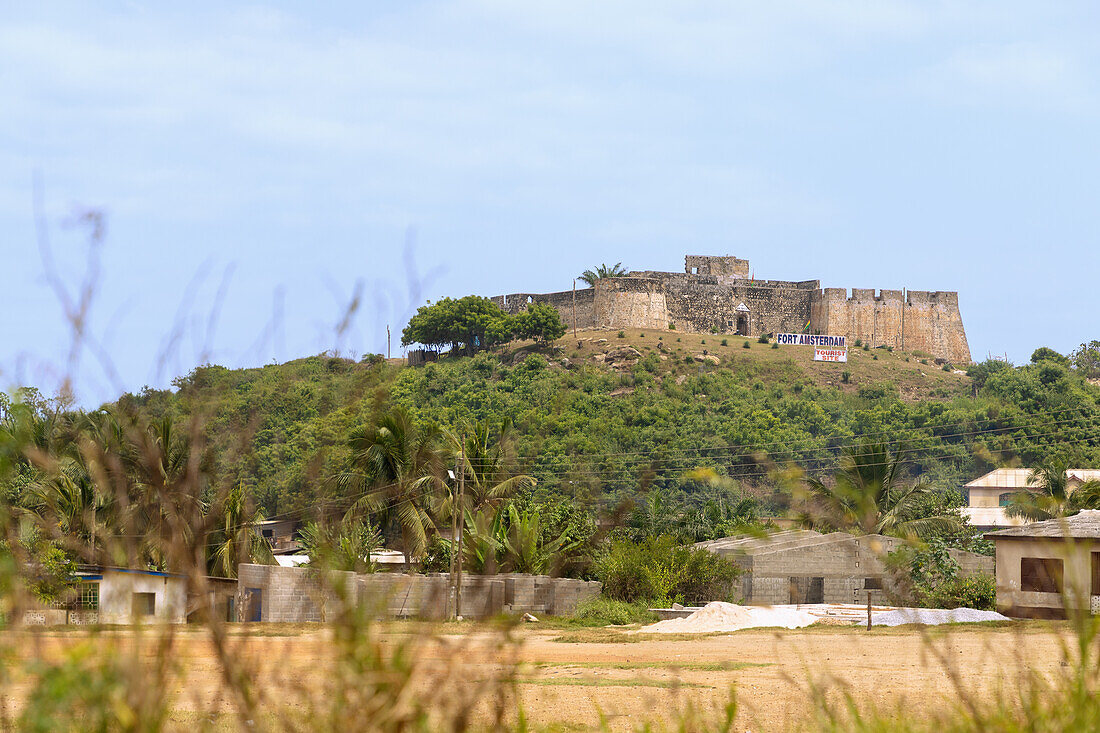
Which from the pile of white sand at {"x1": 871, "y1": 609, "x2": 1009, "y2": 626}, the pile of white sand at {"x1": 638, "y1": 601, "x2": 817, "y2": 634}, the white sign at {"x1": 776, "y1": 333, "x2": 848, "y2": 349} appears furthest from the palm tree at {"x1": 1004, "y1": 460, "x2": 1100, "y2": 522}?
the white sign at {"x1": 776, "y1": 333, "x2": 848, "y2": 349}

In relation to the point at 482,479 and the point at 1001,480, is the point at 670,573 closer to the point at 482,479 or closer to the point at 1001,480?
the point at 482,479

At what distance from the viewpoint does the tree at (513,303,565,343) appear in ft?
204

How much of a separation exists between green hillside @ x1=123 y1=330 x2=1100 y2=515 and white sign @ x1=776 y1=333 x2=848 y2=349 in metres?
1.12

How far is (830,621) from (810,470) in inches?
937

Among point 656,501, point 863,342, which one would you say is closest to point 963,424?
point 863,342

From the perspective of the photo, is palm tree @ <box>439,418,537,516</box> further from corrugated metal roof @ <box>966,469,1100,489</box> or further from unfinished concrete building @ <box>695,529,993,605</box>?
corrugated metal roof @ <box>966,469,1100,489</box>

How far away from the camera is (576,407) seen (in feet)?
151

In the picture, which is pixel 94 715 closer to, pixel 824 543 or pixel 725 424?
pixel 824 543

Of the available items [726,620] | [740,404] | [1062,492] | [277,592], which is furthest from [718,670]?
[740,404]

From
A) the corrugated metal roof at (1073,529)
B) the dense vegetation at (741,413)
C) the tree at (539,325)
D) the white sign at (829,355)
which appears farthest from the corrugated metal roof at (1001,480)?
the corrugated metal roof at (1073,529)

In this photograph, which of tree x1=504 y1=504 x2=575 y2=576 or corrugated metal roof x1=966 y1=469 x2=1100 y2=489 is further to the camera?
corrugated metal roof x1=966 y1=469 x2=1100 y2=489

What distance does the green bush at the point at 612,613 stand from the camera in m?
19.6

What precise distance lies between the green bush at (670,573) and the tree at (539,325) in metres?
40.8

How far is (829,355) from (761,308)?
23.3ft
